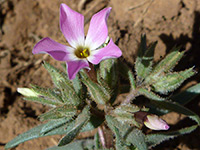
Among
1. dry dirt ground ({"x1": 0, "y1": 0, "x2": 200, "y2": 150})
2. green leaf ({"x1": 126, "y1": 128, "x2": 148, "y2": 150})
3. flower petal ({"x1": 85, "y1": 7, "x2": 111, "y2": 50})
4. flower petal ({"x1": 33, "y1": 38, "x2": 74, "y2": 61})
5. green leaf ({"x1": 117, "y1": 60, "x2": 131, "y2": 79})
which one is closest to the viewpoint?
flower petal ({"x1": 33, "y1": 38, "x2": 74, "y2": 61})

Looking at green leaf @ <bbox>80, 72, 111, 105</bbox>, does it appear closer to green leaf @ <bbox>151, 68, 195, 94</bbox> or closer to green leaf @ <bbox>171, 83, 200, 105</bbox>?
green leaf @ <bbox>151, 68, 195, 94</bbox>

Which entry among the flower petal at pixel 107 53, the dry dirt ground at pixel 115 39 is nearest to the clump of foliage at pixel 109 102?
the flower petal at pixel 107 53

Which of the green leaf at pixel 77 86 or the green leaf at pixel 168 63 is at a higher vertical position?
the green leaf at pixel 77 86

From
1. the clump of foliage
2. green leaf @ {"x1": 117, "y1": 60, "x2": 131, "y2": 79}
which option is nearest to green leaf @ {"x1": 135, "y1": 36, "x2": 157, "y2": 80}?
the clump of foliage

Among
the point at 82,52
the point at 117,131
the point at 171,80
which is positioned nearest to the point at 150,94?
the point at 171,80

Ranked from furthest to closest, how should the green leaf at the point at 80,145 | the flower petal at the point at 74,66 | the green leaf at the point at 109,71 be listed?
the green leaf at the point at 80,145
the green leaf at the point at 109,71
the flower petal at the point at 74,66

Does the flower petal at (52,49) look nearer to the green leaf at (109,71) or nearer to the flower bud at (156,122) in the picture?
the green leaf at (109,71)
